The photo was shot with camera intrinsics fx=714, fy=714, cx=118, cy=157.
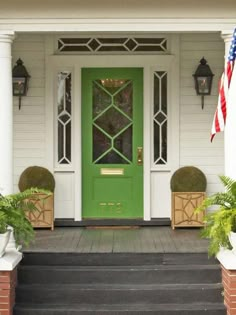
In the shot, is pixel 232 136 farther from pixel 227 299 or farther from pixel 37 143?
pixel 37 143

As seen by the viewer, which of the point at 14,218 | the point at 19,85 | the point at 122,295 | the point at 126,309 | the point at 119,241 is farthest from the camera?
the point at 19,85

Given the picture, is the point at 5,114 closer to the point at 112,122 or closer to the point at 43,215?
the point at 43,215

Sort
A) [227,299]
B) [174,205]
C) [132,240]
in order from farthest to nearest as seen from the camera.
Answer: [174,205], [132,240], [227,299]

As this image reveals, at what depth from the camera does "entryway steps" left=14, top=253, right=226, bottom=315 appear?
7.74 m

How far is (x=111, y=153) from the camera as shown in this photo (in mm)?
10398

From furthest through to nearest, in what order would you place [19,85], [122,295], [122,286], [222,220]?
[19,85] < [122,286] < [122,295] < [222,220]

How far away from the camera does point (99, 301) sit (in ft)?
25.7

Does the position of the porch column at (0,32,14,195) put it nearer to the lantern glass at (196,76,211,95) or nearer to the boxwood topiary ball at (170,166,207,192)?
the boxwood topiary ball at (170,166,207,192)

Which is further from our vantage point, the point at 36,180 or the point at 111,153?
the point at 111,153

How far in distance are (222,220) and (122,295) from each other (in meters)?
1.50

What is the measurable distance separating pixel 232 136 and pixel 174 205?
79.3 inches

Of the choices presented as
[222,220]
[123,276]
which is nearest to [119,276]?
[123,276]

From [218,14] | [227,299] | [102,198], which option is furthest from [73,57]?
[227,299]

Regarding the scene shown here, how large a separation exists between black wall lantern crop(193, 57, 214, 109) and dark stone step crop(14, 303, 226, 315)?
351 cm
